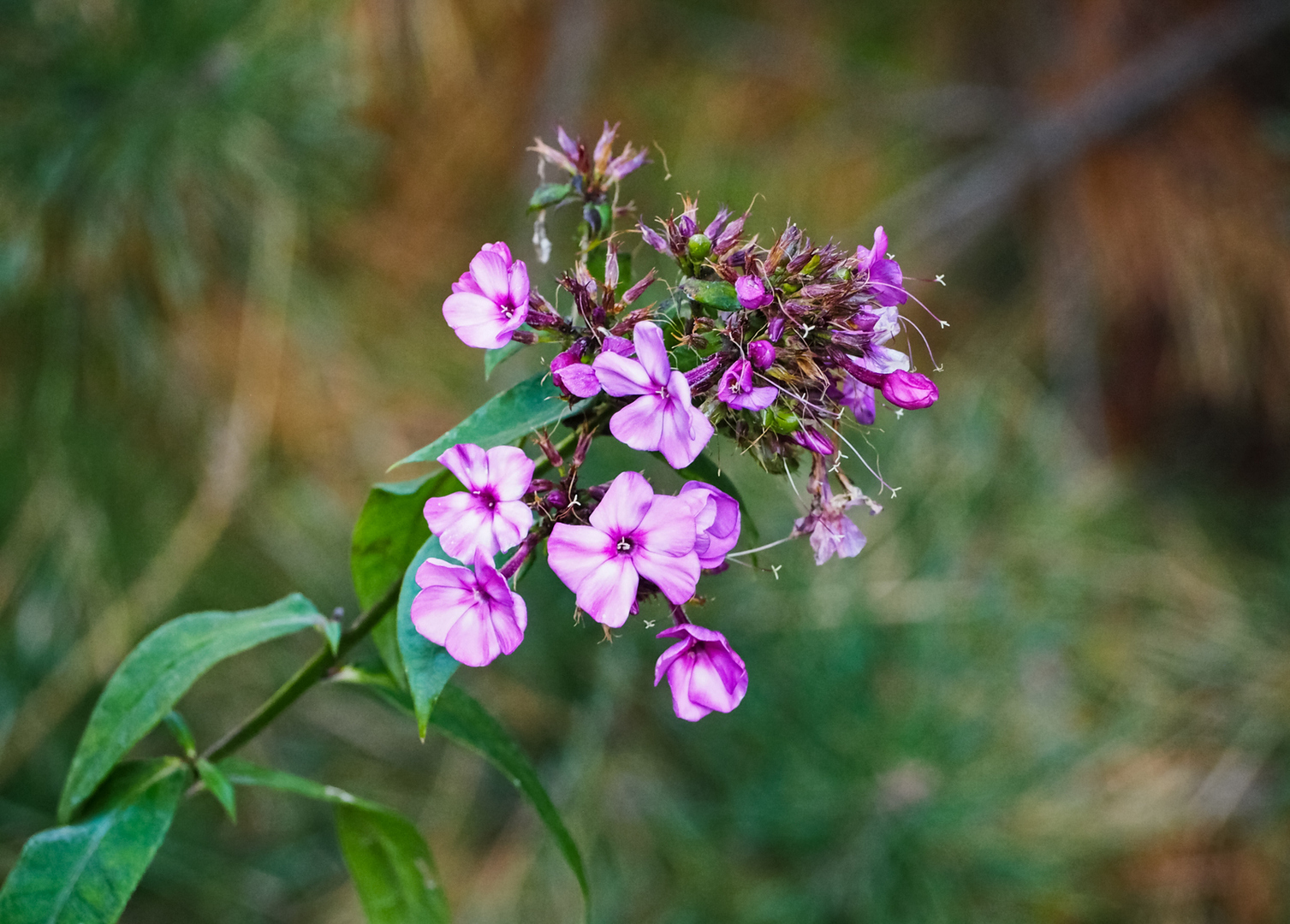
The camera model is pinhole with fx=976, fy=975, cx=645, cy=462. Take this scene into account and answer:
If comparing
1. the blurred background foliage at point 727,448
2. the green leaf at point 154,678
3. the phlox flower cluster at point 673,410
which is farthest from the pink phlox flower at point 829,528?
the blurred background foliage at point 727,448

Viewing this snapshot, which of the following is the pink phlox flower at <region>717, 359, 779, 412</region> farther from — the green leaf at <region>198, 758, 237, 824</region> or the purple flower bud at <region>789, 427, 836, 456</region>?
the green leaf at <region>198, 758, 237, 824</region>

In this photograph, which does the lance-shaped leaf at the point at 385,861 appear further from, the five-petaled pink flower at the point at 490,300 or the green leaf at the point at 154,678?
the five-petaled pink flower at the point at 490,300

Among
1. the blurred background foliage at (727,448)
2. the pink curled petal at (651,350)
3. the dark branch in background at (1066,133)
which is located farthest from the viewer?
the dark branch in background at (1066,133)

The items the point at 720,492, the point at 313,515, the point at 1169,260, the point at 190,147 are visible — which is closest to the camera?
the point at 720,492

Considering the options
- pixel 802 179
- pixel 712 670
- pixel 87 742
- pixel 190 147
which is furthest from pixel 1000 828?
pixel 190 147

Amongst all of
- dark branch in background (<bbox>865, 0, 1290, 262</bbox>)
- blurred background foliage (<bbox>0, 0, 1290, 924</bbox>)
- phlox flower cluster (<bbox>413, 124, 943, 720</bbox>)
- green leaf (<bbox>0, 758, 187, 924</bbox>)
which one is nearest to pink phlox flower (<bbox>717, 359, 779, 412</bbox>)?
phlox flower cluster (<bbox>413, 124, 943, 720</bbox>)

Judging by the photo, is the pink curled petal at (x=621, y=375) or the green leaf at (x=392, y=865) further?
the green leaf at (x=392, y=865)

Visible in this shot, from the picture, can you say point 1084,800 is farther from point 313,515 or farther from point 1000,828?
point 313,515
